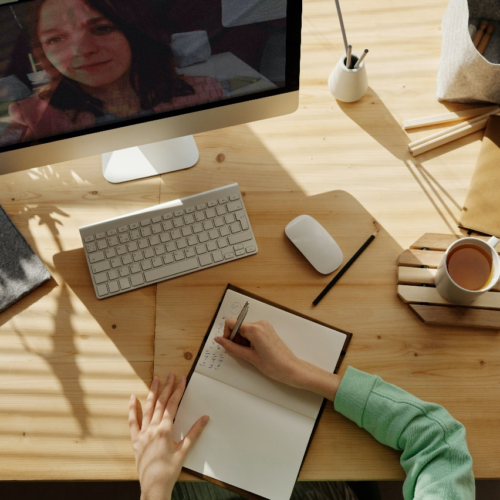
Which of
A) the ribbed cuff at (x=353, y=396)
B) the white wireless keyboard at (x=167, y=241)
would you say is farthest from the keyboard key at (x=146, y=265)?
the ribbed cuff at (x=353, y=396)

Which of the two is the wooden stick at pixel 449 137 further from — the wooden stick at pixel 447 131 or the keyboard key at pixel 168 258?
the keyboard key at pixel 168 258

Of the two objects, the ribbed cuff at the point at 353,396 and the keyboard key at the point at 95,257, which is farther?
the keyboard key at the point at 95,257

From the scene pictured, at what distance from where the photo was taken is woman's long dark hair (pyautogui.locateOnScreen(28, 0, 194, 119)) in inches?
25.2

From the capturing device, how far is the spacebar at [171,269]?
34.3 inches

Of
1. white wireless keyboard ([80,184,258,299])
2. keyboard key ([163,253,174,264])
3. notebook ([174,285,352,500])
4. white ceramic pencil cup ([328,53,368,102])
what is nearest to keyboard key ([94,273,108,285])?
white wireless keyboard ([80,184,258,299])

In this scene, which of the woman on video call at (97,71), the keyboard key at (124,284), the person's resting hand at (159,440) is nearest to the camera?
the woman on video call at (97,71)

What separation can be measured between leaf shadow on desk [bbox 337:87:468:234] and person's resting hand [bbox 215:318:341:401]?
0.38 metres

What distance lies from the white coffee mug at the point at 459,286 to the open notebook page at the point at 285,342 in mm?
189

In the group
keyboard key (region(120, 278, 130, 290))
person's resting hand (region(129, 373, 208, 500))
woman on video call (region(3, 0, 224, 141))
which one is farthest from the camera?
keyboard key (region(120, 278, 130, 290))

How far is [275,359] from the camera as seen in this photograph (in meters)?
0.79

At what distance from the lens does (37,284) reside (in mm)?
873

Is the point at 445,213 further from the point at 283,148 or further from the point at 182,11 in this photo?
the point at 182,11

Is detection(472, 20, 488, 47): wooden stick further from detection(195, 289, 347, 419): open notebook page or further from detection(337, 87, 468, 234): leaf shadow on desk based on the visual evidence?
detection(195, 289, 347, 419): open notebook page

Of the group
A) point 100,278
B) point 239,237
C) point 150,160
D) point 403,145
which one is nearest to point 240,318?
point 239,237
